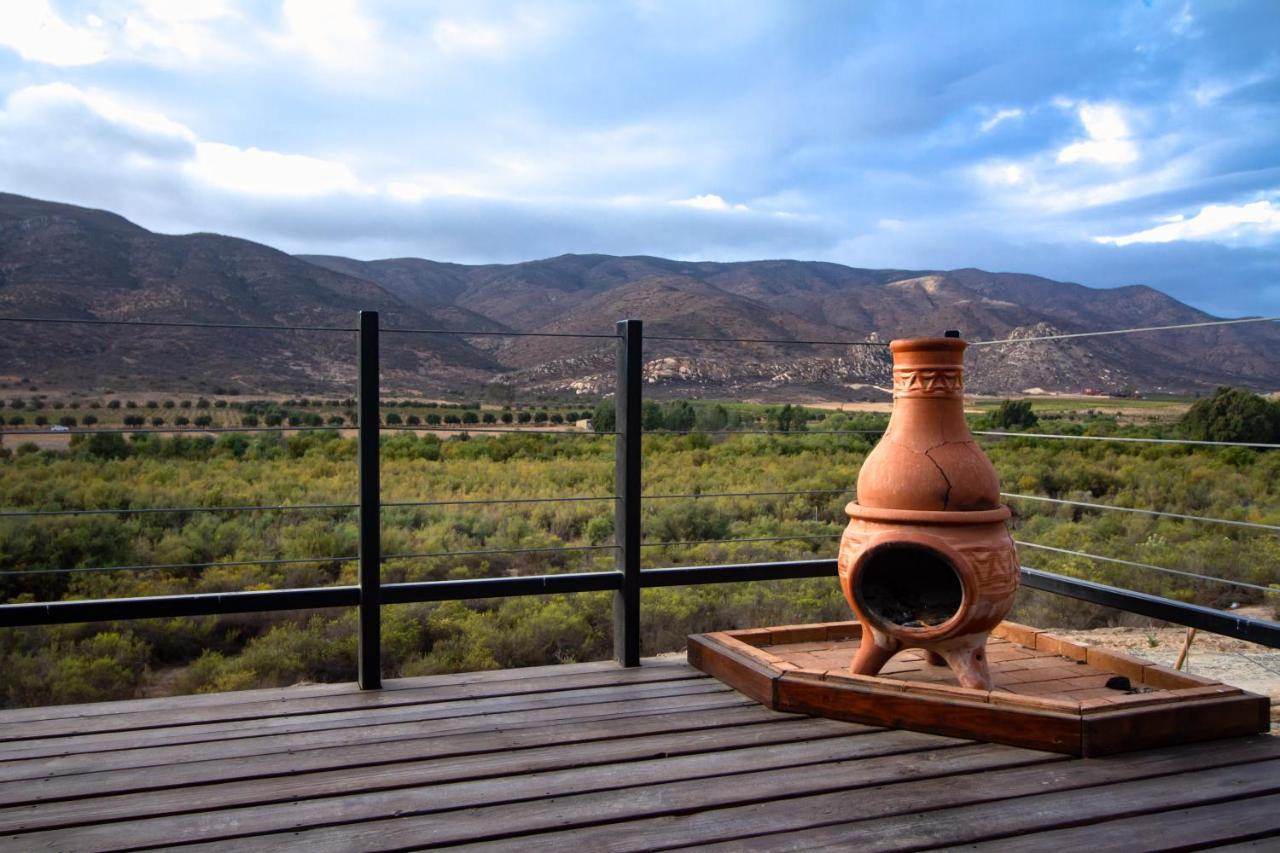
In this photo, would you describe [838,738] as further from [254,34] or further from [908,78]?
[254,34]

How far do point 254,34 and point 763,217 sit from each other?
24.9 meters

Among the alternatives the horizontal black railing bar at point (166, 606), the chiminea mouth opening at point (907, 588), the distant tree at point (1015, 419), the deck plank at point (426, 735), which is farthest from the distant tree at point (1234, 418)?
the horizontal black railing bar at point (166, 606)

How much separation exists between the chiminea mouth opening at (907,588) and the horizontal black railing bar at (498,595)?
521mm

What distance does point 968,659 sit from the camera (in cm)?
270

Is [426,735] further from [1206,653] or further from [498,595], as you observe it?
[1206,653]

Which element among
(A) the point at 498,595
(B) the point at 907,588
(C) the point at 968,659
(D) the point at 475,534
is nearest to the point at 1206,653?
(B) the point at 907,588

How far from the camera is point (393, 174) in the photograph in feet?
108

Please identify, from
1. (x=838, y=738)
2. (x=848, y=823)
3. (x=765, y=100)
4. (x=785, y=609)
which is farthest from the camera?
(x=765, y=100)

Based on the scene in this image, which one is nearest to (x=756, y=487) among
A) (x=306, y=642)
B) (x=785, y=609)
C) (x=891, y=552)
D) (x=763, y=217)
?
(x=785, y=609)

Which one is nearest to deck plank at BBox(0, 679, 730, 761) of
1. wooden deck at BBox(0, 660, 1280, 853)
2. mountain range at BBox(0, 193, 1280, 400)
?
wooden deck at BBox(0, 660, 1280, 853)

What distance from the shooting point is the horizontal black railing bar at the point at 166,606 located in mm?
2654

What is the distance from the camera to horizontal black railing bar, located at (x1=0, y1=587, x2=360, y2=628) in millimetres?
2654

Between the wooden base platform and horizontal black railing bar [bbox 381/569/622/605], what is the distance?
0.44m

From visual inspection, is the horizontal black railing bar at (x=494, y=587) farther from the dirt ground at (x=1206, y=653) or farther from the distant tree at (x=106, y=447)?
the distant tree at (x=106, y=447)
